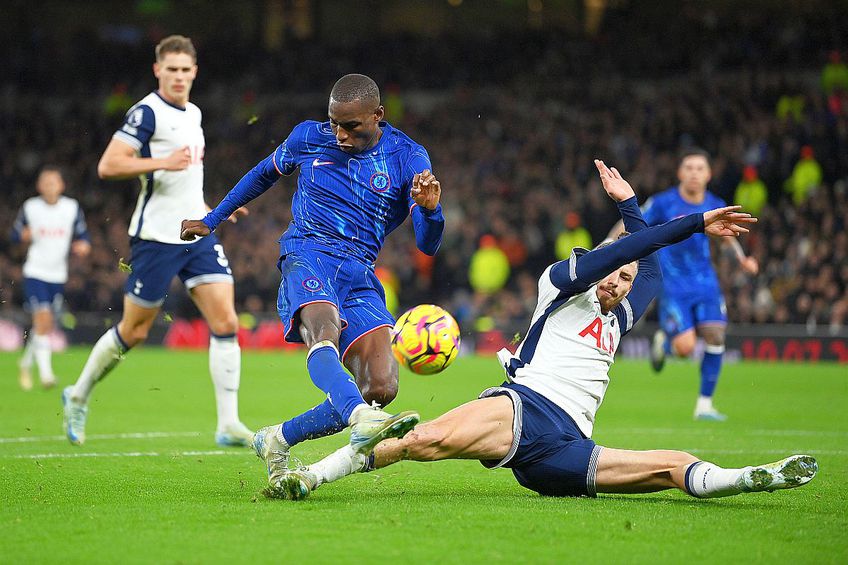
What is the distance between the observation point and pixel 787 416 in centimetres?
1167

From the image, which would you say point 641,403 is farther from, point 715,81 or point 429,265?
point 715,81

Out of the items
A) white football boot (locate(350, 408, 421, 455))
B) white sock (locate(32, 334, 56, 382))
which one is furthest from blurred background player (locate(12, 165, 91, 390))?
white football boot (locate(350, 408, 421, 455))

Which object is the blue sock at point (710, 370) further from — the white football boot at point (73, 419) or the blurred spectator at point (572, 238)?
the blurred spectator at point (572, 238)

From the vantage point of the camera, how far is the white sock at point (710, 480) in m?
5.76

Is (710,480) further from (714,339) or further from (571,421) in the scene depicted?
(714,339)

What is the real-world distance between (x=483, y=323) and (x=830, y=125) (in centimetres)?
765

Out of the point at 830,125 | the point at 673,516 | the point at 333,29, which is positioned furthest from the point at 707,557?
the point at 333,29

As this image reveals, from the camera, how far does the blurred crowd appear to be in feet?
71.3

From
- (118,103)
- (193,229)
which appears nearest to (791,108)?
(118,103)

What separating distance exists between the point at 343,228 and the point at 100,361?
122 inches

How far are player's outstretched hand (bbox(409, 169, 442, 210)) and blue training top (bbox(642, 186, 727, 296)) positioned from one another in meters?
6.48

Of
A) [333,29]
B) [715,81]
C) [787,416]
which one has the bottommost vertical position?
[787,416]

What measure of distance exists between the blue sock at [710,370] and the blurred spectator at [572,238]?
945 cm

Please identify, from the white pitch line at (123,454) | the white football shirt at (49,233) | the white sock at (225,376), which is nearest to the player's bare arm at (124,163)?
the white sock at (225,376)
